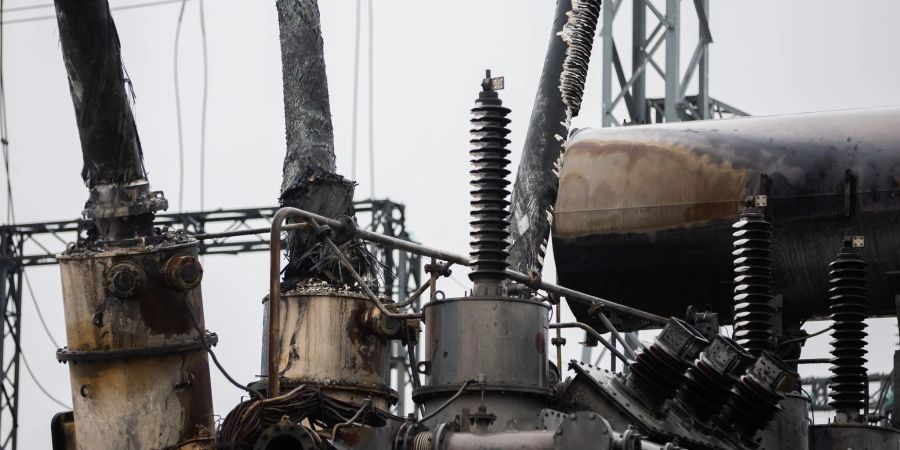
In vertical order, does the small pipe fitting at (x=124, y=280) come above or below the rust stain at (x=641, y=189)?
below

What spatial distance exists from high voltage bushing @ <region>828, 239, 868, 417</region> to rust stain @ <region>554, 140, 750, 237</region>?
2.82 m

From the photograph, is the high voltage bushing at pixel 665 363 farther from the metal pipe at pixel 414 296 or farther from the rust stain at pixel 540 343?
the metal pipe at pixel 414 296

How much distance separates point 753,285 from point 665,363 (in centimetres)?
180

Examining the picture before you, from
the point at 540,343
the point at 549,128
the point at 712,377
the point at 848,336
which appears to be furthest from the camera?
the point at 549,128

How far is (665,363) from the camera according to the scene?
14.2 metres

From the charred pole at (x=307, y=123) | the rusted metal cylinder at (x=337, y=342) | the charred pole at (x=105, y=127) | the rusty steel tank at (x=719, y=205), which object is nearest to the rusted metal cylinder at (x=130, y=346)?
the charred pole at (x=105, y=127)

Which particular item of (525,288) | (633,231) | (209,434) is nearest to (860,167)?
(633,231)

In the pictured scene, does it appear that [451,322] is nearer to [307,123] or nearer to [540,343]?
[540,343]

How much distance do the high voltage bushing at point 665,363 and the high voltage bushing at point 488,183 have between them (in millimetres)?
1542

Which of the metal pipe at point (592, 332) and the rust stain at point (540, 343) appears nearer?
the rust stain at point (540, 343)

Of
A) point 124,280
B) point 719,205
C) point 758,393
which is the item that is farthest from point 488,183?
point 719,205

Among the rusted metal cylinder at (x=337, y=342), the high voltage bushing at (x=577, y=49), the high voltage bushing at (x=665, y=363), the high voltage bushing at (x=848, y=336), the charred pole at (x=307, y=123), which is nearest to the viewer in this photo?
the high voltage bushing at (x=665, y=363)

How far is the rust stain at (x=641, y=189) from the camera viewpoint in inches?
800

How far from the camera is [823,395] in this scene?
6234 cm
